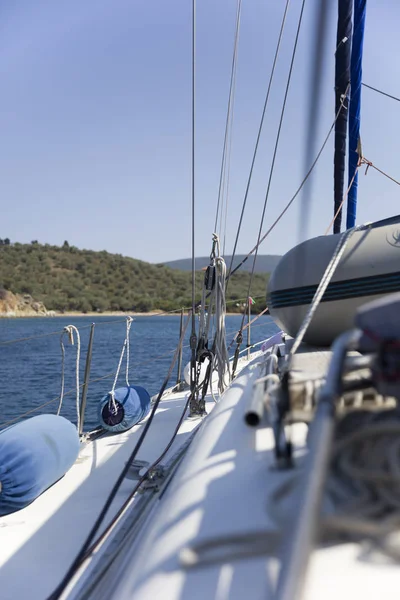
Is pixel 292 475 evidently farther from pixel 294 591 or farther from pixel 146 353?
pixel 146 353

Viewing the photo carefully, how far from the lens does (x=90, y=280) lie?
44938 millimetres

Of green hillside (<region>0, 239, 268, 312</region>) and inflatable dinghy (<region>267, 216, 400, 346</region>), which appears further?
green hillside (<region>0, 239, 268, 312</region>)

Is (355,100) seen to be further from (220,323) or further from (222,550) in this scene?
(222,550)

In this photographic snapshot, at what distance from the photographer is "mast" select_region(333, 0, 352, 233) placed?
13.6ft

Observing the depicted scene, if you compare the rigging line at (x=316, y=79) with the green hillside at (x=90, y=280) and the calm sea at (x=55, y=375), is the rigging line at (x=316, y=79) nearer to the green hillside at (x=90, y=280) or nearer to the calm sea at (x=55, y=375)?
the calm sea at (x=55, y=375)

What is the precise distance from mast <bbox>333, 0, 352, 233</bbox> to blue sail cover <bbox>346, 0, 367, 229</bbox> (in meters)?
0.09

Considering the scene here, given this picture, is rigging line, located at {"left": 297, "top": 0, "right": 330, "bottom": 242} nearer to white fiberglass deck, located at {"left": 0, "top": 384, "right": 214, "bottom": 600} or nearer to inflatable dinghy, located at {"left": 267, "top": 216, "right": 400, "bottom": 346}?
inflatable dinghy, located at {"left": 267, "top": 216, "right": 400, "bottom": 346}

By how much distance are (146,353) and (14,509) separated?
9577 millimetres

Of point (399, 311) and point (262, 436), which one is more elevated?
point (399, 311)

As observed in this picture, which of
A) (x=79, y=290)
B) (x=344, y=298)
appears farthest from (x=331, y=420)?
(x=79, y=290)

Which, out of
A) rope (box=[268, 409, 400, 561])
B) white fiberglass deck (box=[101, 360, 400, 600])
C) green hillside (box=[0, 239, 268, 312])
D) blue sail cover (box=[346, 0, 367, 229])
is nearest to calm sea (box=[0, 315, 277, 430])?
blue sail cover (box=[346, 0, 367, 229])

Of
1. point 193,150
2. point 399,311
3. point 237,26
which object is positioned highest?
point 237,26

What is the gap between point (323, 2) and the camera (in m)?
0.96

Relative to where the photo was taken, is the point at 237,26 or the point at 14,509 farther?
the point at 237,26
